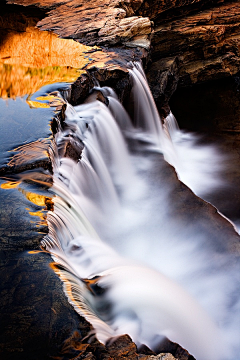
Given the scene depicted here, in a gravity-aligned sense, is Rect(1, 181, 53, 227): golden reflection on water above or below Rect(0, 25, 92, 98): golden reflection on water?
below

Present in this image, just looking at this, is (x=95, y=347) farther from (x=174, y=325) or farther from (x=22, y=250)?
(x=174, y=325)

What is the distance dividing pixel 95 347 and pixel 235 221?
349cm

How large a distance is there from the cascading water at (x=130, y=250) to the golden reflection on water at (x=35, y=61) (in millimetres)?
678

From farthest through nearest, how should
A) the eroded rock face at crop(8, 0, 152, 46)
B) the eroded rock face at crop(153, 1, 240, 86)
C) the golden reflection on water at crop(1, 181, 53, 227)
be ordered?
the eroded rock face at crop(153, 1, 240, 86), the eroded rock face at crop(8, 0, 152, 46), the golden reflection on water at crop(1, 181, 53, 227)

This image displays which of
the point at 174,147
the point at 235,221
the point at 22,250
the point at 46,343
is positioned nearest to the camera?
the point at 46,343

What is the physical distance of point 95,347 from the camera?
6.61 feet

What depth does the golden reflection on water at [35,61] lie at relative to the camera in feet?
17.7

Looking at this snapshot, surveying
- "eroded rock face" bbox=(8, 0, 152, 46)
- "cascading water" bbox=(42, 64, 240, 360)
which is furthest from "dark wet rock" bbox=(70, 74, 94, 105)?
"eroded rock face" bbox=(8, 0, 152, 46)

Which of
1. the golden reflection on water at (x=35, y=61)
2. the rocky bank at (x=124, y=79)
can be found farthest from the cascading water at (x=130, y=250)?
the golden reflection on water at (x=35, y=61)

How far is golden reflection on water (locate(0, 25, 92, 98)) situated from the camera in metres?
5.40

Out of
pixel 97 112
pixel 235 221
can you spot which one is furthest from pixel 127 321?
pixel 97 112

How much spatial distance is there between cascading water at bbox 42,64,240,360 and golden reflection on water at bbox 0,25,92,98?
68 cm

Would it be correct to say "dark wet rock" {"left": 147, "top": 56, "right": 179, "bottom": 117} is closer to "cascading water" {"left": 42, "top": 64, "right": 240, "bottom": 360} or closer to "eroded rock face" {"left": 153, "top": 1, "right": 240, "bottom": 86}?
"eroded rock face" {"left": 153, "top": 1, "right": 240, "bottom": 86}

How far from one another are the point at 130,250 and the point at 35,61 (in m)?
3.87
